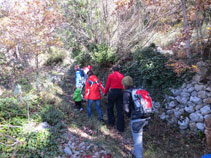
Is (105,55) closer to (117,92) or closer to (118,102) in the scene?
(117,92)

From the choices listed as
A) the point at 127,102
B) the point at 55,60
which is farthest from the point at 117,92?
the point at 55,60

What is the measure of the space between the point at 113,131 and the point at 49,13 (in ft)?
17.1

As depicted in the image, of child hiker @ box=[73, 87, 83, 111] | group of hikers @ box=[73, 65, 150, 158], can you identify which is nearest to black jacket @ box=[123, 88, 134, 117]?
group of hikers @ box=[73, 65, 150, 158]

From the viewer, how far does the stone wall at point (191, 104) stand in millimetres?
4574

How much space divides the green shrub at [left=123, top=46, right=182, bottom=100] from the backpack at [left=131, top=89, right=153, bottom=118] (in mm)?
2363

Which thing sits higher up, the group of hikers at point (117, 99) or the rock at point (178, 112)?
the group of hikers at point (117, 99)

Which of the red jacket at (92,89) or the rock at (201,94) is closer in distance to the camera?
the rock at (201,94)

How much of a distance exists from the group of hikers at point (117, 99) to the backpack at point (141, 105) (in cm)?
4

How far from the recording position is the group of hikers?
3.60 meters

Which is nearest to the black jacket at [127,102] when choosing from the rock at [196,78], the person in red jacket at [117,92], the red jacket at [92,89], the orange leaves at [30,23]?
the person in red jacket at [117,92]

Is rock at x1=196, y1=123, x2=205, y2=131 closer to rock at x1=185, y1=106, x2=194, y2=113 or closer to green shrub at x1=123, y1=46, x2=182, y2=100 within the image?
rock at x1=185, y1=106, x2=194, y2=113

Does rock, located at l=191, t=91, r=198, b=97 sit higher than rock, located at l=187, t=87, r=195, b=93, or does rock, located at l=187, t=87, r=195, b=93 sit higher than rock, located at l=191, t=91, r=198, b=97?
rock, located at l=187, t=87, r=195, b=93

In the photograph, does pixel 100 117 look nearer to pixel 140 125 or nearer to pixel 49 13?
pixel 140 125

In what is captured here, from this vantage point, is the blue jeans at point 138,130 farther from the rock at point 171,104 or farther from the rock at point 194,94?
the rock at point 194,94
